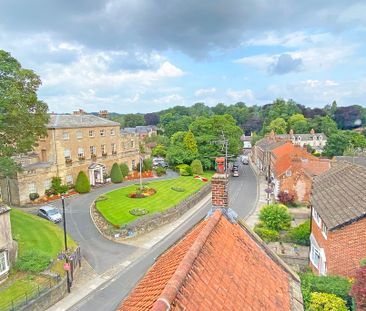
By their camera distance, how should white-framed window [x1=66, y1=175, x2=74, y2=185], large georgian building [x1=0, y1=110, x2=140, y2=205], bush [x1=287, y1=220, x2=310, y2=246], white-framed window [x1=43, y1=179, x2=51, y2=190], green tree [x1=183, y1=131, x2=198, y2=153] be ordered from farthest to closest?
green tree [x1=183, y1=131, x2=198, y2=153] < white-framed window [x1=66, y1=175, x2=74, y2=185] < white-framed window [x1=43, y1=179, x2=51, y2=190] < large georgian building [x1=0, y1=110, x2=140, y2=205] < bush [x1=287, y1=220, x2=310, y2=246]

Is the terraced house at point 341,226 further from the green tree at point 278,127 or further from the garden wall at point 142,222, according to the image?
the green tree at point 278,127

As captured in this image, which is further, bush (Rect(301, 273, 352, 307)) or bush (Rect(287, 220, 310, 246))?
bush (Rect(287, 220, 310, 246))

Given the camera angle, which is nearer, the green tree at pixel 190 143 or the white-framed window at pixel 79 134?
the white-framed window at pixel 79 134

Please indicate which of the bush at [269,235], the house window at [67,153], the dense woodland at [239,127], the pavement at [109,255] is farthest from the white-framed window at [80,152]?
the bush at [269,235]

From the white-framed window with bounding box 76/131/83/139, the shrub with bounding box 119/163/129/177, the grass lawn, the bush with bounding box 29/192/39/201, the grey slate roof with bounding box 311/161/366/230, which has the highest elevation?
the white-framed window with bounding box 76/131/83/139

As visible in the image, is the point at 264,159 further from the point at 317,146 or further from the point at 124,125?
the point at 124,125

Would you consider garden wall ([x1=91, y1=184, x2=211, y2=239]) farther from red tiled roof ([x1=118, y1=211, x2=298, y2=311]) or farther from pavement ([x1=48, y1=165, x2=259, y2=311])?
red tiled roof ([x1=118, y1=211, x2=298, y2=311])

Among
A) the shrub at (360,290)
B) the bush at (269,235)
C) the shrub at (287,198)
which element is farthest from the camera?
the shrub at (287,198)

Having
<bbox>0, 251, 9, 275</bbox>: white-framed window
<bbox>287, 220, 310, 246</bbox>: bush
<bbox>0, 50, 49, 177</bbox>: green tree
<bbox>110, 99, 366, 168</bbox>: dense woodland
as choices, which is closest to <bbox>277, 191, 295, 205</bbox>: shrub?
<bbox>110, 99, 366, 168</bbox>: dense woodland
